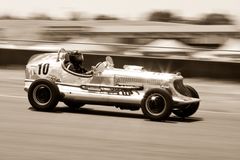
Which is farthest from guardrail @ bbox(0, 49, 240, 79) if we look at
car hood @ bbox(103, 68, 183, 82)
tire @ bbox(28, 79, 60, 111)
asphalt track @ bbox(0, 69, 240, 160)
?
tire @ bbox(28, 79, 60, 111)

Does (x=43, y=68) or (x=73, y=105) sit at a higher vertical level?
(x=43, y=68)

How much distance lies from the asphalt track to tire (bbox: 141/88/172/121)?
12 centimetres

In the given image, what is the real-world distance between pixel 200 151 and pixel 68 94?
3814mm

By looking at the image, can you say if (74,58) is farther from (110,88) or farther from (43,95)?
(110,88)

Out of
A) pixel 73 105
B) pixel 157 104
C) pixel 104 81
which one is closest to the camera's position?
pixel 157 104

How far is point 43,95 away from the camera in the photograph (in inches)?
448

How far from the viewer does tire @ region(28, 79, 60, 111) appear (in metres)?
11.2

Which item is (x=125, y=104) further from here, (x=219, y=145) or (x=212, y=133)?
(x=219, y=145)

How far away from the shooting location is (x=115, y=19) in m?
67.3

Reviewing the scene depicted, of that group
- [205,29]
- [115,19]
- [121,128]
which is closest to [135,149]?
[121,128]

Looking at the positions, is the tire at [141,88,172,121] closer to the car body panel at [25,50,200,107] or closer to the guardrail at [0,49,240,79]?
the car body panel at [25,50,200,107]

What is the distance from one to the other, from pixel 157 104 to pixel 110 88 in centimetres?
91

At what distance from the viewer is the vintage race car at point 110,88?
10531 millimetres

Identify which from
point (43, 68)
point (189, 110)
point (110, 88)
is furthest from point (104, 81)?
point (189, 110)
